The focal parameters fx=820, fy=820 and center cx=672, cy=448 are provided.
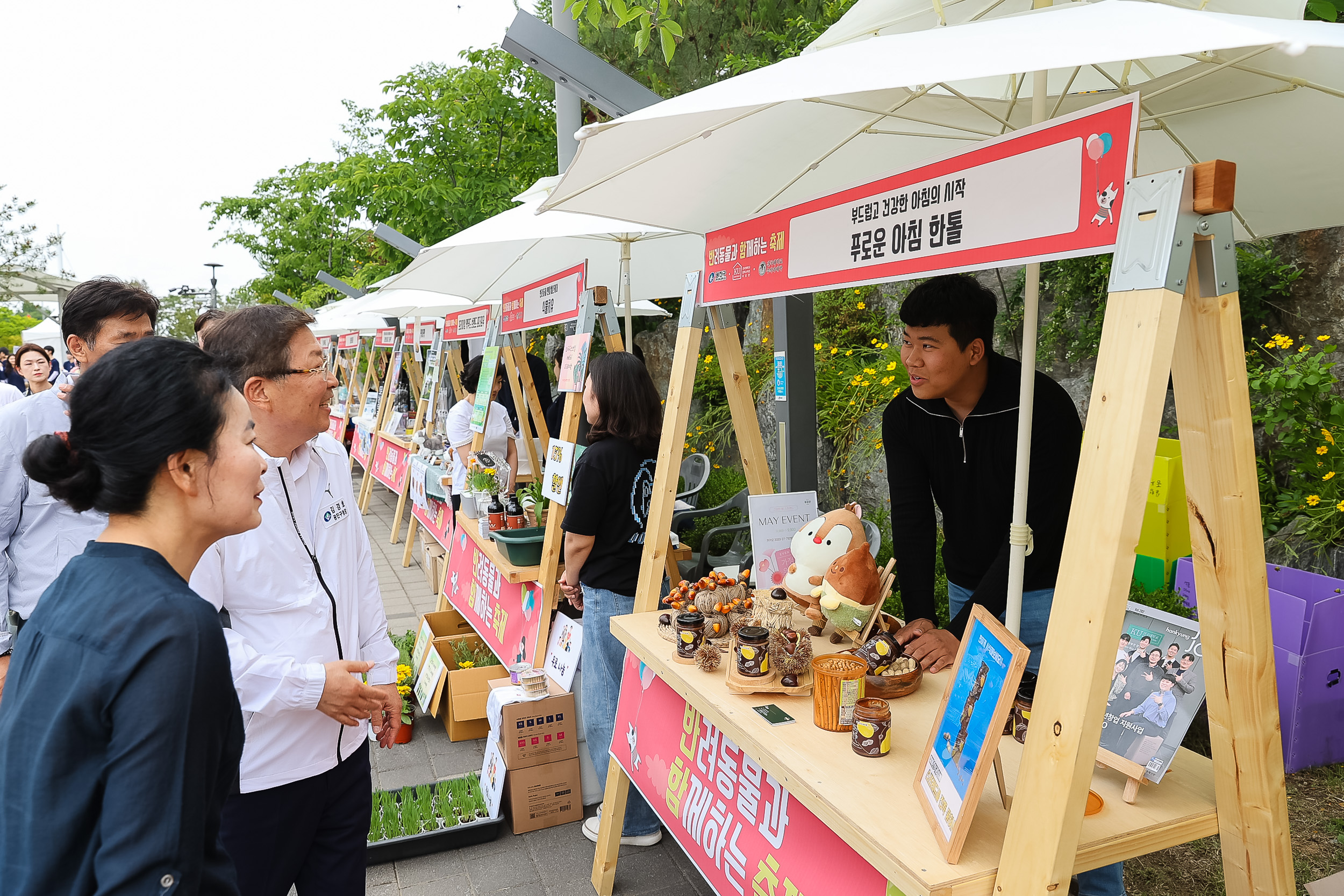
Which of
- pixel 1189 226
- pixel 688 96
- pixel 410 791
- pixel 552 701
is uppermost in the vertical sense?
pixel 688 96

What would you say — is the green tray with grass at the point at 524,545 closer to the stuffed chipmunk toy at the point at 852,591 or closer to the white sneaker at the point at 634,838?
the white sneaker at the point at 634,838

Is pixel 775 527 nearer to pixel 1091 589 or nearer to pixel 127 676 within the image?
pixel 1091 589

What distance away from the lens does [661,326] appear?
Answer: 11.1 m

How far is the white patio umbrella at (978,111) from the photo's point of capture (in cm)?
121

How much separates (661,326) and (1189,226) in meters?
10.0

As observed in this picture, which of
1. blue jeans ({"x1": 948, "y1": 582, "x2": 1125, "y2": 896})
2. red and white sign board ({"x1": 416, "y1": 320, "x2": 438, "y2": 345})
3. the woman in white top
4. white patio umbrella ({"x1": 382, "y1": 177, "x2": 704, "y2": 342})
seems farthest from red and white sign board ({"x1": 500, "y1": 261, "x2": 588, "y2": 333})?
red and white sign board ({"x1": 416, "y1": 320, "x2": 438, "y2": 345})

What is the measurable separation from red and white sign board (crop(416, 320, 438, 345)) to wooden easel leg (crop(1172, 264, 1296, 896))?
9.12 metres

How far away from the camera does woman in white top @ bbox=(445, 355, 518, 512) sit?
5.75 m

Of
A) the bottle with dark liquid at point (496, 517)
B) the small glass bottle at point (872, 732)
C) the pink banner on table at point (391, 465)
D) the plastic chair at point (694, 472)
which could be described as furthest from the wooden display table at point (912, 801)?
the pink banner on table at point (391, 465)

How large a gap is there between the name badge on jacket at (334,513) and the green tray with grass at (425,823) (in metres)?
1.72

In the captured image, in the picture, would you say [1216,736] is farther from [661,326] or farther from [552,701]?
[661,326]

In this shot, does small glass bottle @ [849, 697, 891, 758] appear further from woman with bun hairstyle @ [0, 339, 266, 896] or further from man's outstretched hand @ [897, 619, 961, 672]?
woman with bun hairstyle @ [0, 339, 266, 896]

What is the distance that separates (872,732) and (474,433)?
4.46 m

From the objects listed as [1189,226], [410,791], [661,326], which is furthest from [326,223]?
[1189,226]
